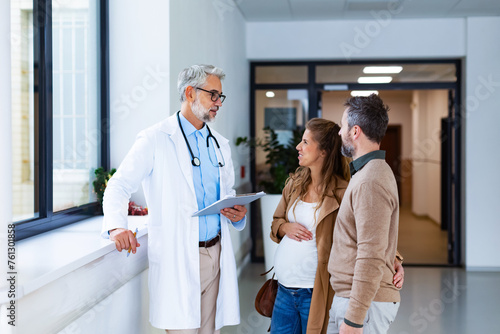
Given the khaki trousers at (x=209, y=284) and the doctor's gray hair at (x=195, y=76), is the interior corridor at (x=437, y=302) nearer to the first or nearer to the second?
the khaki trousers at (x=209, y=284)

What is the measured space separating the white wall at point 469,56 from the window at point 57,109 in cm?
387

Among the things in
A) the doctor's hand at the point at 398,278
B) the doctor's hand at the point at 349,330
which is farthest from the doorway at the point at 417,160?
the doctor's hand at the point at 349,330

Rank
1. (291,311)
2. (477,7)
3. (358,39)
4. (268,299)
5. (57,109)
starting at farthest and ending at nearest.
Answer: (358,39), (477,7), (57,109), (268,299), (291,311)

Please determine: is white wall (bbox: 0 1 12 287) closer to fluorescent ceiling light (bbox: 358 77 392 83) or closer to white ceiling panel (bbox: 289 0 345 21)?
white ceiling panel (bbox: 289 0 345 21)

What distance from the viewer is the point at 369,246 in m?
1.77

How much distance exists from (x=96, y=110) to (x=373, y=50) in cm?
422

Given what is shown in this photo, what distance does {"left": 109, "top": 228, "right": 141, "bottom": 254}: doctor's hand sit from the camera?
2.00 m

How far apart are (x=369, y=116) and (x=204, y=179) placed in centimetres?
89

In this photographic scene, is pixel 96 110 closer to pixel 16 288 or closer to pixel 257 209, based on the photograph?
pixel 16 288

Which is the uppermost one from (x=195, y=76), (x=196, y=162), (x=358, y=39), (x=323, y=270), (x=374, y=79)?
(x=358, y=39)

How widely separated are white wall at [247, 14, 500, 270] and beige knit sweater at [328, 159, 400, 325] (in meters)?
4.89

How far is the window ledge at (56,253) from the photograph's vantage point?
1.63 meters

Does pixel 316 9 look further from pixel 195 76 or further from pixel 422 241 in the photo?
pixel 422 241

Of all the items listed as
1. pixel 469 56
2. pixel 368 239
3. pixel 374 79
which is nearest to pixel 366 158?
pixel 368 239
